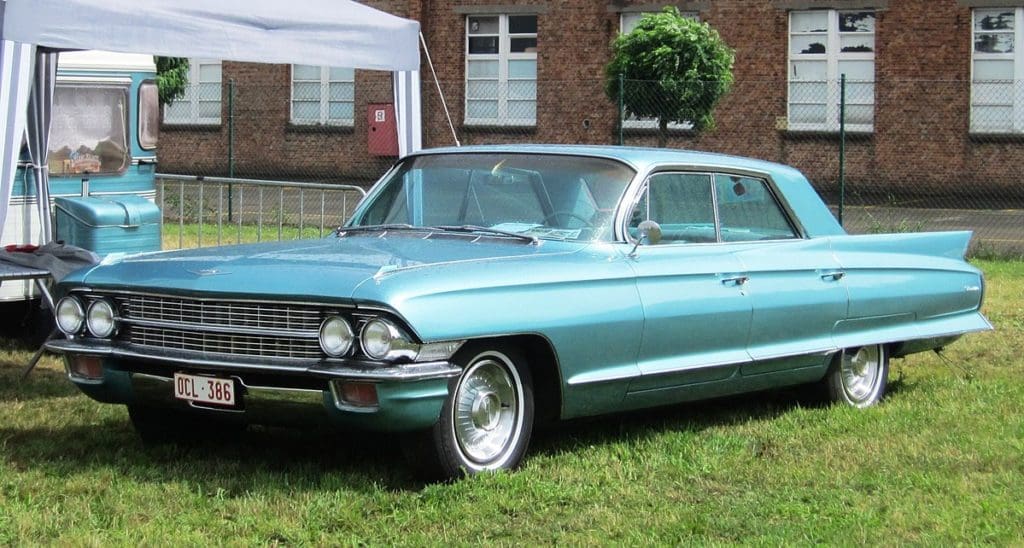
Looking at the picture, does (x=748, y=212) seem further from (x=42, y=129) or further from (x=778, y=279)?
(x=42, y=129)

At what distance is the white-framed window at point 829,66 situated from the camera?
86.3 feet

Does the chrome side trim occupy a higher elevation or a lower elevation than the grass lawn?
higher

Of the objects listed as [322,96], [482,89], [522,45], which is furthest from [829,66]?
[322,96]

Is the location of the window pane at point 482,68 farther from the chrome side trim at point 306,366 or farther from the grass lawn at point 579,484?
the chrome side trim at point 306,366

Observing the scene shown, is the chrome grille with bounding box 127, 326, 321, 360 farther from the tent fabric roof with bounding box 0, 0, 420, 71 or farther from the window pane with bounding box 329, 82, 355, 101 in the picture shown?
the window pane with bounding box 329, 82, 355, 101

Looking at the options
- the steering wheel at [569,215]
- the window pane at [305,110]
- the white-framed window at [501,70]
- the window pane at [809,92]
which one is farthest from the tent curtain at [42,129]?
the window pane at [305,110]

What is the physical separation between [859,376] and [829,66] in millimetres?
19663

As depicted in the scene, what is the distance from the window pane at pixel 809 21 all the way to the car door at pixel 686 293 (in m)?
20.6

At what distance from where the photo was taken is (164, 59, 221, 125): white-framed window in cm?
3191

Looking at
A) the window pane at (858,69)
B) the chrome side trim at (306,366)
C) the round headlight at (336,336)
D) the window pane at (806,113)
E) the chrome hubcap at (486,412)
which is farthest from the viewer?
the window pane at (858,69)

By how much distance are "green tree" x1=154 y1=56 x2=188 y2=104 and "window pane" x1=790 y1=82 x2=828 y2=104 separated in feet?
34.6

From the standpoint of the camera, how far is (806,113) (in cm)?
2652

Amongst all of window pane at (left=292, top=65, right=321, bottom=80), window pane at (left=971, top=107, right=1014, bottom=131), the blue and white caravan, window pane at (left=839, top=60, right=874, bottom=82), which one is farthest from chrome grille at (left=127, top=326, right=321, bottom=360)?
window pane at (left=292, top=65, right=321, bottom=80)

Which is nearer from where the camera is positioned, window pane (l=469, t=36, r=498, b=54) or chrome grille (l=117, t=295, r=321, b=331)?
chrome grille (l=117, t=295, r=321, b=331)
